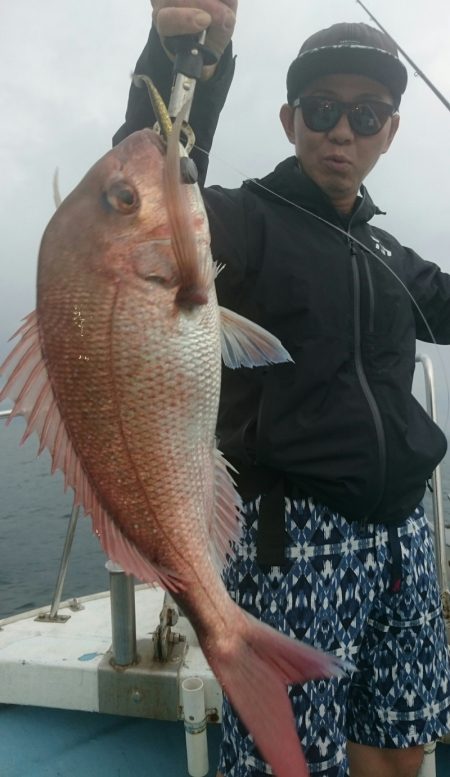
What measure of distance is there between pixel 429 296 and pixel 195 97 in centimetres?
119

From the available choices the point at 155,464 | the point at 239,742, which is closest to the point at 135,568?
the point at 155,464

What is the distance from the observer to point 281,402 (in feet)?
6.10

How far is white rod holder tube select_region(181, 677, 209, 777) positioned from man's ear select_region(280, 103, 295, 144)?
2203 mm

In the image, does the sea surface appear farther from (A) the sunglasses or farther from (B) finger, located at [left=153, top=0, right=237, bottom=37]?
(B) finger, located at [left=153, top=0, right=237, bottom=37]

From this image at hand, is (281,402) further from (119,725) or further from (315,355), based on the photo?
(119,725)

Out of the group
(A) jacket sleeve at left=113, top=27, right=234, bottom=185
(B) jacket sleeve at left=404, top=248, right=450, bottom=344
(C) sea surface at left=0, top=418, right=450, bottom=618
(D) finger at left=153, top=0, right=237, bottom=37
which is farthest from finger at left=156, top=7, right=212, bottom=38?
(C) sea surface at left=0, top=418, right=450, bottom=618

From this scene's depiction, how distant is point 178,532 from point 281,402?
667 mm

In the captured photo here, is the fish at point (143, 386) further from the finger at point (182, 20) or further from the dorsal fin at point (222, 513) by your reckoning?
the finger at point (182, 20)

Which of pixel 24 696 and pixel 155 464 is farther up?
pixel 155 464

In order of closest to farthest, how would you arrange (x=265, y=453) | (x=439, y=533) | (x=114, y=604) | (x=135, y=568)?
(x=135, y=568) → (x=265, y=453) → (x=114, y=604) → (x=439, y=533)

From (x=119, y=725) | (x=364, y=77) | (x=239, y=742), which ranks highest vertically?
(x=364, y=77)

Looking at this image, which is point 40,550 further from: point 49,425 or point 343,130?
point 49,425

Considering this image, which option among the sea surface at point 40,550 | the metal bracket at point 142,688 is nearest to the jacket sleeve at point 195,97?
the metal bracket at point 142,688

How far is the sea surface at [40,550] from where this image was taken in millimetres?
10461
